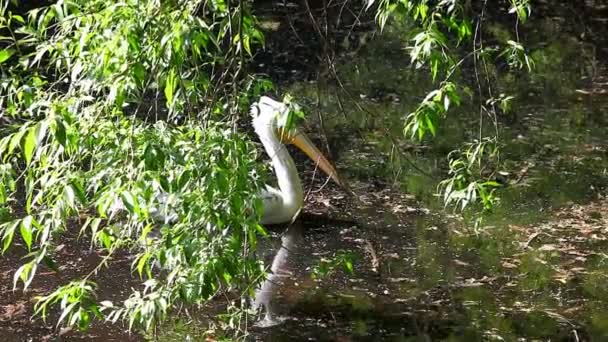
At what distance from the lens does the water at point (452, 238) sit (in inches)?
179

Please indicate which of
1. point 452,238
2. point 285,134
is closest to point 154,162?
point 285,134

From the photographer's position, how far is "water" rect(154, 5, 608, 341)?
4.55 metres

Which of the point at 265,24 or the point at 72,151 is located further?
the point at 265,24

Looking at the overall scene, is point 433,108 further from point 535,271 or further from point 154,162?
point 535,271

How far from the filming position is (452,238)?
5383 millimetres

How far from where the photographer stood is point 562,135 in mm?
6953

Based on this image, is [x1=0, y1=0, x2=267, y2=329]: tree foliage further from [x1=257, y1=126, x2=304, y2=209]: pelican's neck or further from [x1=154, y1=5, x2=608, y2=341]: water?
[x1=257, y1=126, x2=304, y2=209]: pelican's neck

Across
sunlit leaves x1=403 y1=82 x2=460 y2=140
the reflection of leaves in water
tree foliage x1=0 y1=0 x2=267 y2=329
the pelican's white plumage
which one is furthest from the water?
tree foliage x1=0 y1=0 x2=267 y2=329

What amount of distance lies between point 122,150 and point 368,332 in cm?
192

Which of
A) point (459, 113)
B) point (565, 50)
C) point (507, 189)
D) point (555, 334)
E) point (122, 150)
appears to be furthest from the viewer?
point (565, 50)

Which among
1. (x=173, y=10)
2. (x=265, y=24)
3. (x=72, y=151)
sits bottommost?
(x=265, y=24)

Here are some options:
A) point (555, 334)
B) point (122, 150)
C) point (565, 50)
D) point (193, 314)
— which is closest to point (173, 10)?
point (122, 150)

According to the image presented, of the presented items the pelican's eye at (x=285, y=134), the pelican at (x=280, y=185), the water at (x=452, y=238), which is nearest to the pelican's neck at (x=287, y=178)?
the pelican at (x=280, y=185)

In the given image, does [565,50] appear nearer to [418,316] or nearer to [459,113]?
[459,113]
